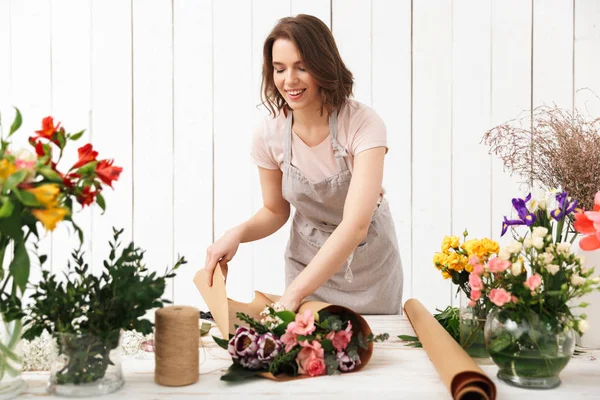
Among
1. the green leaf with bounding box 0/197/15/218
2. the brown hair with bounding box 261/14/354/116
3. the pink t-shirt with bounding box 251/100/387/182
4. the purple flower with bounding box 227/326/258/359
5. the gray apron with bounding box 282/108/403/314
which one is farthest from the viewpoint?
the gray apron with bounding box 282/108/403/314

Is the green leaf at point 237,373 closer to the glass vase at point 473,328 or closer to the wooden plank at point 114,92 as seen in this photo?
the glass vase at point 473,328

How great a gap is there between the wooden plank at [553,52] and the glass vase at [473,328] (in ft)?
7.17

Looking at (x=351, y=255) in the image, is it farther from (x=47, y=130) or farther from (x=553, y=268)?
(x=47, y=130)

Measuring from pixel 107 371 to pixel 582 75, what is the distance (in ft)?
9.48

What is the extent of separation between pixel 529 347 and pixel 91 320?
0.74 meters

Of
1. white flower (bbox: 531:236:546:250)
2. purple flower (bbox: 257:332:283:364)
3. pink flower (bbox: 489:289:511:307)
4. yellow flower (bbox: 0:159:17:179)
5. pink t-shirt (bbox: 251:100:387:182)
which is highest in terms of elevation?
pink t-shirt (bbox: 251:100:387:182)

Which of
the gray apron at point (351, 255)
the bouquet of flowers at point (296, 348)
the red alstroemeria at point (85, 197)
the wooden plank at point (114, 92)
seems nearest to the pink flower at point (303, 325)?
the bouquet of flowers at point (296, 348)

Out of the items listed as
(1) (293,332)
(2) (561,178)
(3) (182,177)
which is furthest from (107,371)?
(3) (182,177)

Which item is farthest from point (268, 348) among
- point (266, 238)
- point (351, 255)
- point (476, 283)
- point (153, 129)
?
point (153, 129)

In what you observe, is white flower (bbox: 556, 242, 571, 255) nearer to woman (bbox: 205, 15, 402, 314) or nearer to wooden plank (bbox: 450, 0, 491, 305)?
woman (bbox: 205, 15, 402, 314)

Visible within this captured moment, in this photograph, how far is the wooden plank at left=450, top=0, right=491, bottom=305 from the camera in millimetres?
3178

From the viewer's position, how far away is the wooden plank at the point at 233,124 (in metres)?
3.24

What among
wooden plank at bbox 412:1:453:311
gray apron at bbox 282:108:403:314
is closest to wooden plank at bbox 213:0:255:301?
wooden plank at bbox 412:1:453:311

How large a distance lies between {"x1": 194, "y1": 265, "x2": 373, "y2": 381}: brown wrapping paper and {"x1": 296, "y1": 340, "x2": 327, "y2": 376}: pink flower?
2cm
